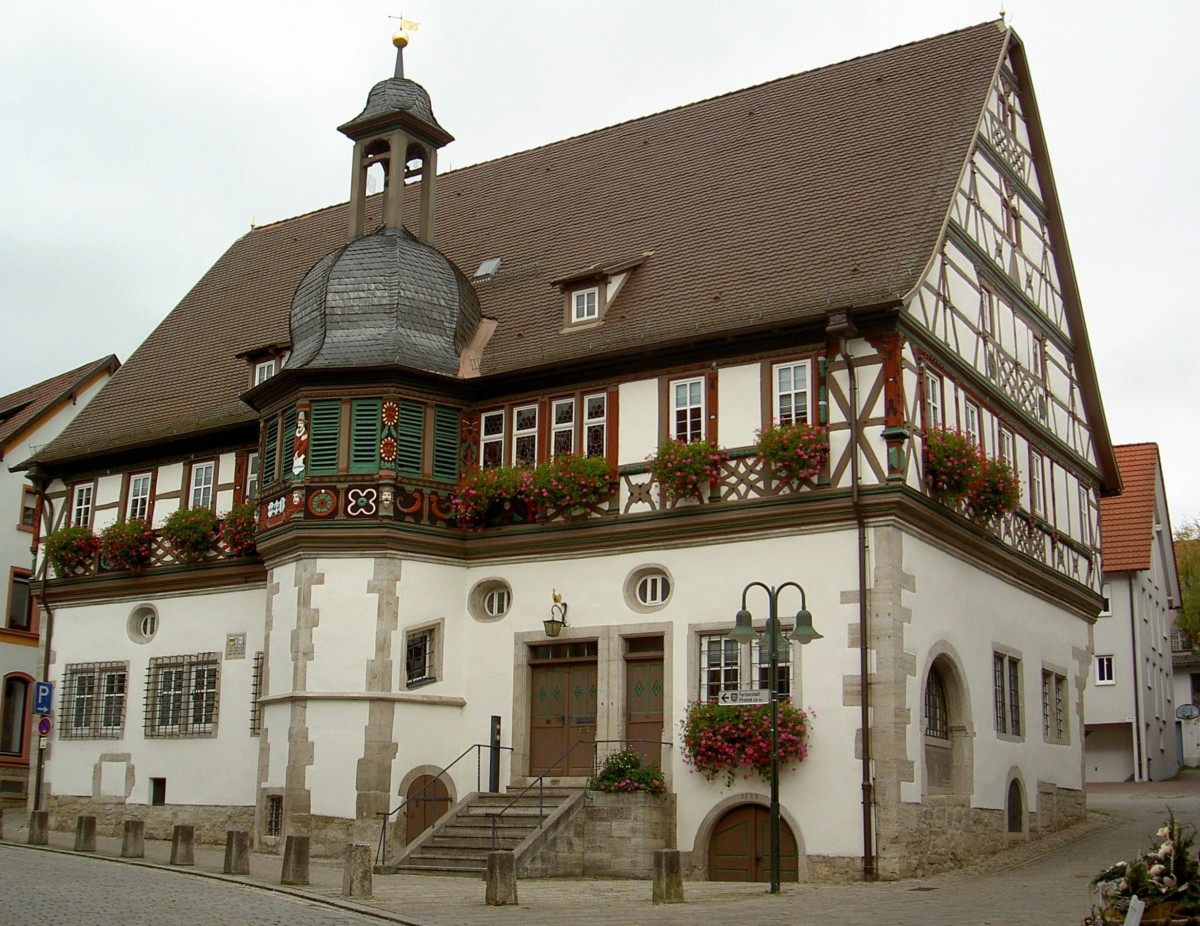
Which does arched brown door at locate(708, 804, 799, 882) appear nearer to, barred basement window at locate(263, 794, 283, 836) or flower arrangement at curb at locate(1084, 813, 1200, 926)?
barred basement window at locate(263, 794, 283, 836)

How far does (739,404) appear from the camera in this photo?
2325cm

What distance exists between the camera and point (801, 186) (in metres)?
26.7

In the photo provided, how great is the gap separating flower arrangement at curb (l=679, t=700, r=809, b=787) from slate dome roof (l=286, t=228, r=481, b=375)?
7.46 m

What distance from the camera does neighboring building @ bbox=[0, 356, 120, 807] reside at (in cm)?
4119

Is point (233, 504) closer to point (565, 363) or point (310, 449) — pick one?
point (310, 449)

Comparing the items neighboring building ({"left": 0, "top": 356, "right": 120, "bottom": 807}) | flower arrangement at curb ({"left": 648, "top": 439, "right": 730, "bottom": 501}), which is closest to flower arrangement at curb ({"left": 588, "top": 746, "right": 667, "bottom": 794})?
flower arrangement at curb ({"left": 648, "top": 439, "right": 730, "bottom": 501})

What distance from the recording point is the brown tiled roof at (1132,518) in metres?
44.6

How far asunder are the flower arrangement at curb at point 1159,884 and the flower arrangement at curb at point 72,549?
2273 cm

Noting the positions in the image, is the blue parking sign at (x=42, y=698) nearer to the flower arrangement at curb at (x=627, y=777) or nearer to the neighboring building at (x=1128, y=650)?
the flower arrangement at curb at (x=627, y=777)

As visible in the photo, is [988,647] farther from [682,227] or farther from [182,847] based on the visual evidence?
[182,847]

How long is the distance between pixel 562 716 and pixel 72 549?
11.8 metres

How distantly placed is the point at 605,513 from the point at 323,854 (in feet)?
21.3

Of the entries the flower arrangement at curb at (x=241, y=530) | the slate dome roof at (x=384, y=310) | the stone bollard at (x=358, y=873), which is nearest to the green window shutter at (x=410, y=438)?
the slate dome roof at (x=384, y=310)

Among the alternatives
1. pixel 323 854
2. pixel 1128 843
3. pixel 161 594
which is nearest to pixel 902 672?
pixel 1128 843
